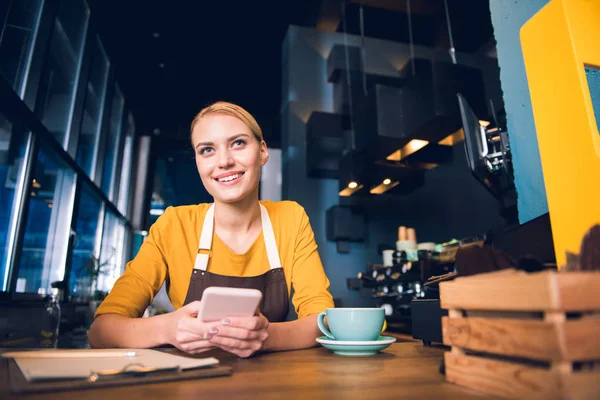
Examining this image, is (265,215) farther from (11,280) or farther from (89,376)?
(11,280)

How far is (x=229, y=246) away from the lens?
4.61 feet

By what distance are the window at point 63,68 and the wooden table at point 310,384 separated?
3311 millimetres

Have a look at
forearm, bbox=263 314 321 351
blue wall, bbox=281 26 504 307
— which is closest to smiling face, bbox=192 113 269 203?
forearm, bbox=263 314 321 351

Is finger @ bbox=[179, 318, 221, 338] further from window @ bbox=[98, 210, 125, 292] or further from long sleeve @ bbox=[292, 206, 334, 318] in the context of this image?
window @ bbox=[98, 210, 125, 292]

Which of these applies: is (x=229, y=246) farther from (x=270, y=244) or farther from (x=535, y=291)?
(x=535, y=291)

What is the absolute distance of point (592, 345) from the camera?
1.25 feet

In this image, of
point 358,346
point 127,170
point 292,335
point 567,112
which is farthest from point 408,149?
point 127,170

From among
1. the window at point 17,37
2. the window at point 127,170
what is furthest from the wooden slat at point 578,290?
the window at point 127,170

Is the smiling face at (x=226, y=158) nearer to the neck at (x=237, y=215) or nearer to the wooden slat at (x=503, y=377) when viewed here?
the neck at (x=237, y=215)

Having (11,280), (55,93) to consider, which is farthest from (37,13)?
(11,280)

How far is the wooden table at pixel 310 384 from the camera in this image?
0.44m

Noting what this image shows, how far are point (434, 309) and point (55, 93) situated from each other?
3.94 metres

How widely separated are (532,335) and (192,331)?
598 mm

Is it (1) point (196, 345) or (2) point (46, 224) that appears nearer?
(1) point (196, 345)
